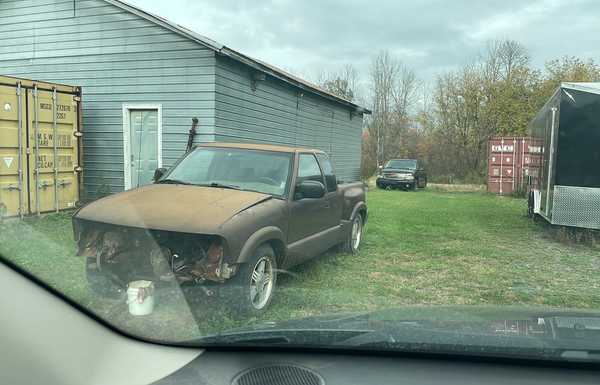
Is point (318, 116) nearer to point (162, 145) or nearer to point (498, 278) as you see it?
point (162, 145)

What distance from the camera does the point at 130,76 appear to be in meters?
12.6

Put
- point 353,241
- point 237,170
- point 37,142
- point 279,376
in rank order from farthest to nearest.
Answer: point 37,142
point 353,241
point 237,170
point 279,376

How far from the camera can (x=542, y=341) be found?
2256 mm

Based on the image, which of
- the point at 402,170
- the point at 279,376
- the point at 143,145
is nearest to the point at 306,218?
the point at 279,376

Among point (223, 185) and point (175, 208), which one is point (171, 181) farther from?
point (175, 208)

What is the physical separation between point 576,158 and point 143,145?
8.99 meters

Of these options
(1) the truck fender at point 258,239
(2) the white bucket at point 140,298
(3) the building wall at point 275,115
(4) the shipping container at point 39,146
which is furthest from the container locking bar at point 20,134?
(2) the white bucket at point 140,298

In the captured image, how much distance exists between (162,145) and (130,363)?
A: 10.4m

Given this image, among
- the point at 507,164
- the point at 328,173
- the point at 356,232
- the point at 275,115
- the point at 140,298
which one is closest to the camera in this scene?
the point at 140,298

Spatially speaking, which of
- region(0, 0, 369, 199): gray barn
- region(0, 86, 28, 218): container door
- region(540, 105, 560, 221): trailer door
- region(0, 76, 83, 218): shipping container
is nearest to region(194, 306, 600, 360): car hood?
region(540, 105, 560, 221): trailer door

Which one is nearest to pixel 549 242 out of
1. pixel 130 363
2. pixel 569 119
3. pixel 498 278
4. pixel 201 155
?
pixel 569 119

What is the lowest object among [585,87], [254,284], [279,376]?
[254,284]

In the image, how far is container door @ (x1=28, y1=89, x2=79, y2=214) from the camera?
416 inches

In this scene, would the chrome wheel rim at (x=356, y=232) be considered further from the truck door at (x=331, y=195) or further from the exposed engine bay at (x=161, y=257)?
the exposed engine bay at (x=161, y=257)
